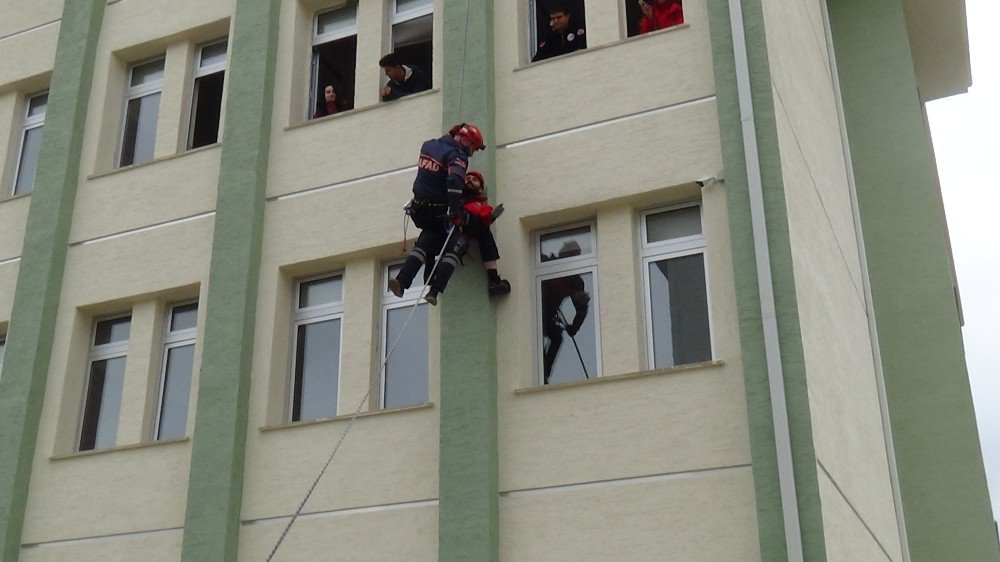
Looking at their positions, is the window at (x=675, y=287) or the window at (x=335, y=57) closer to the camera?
the window at (x=675, y=287)

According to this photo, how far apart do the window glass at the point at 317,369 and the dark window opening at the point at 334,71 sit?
248cm

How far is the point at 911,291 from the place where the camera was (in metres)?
14.4

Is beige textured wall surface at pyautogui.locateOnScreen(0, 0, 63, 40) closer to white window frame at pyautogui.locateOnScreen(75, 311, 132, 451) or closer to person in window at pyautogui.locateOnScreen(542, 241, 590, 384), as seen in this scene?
white window frame at pyautogui.locateOnScreen(75, 311, 132, 451)

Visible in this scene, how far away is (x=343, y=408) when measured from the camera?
10922 mm

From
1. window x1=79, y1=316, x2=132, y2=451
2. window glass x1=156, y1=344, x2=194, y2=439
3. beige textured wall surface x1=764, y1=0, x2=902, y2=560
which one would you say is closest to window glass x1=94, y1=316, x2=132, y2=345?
window x1=79, y1=316, x2=132, y2=451

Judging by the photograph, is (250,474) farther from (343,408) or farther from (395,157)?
(395,157)

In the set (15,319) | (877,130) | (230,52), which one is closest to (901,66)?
(877,130)

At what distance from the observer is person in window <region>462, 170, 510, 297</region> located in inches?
403

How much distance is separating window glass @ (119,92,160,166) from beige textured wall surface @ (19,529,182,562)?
4.42 metres

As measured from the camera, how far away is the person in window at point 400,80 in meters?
12.0

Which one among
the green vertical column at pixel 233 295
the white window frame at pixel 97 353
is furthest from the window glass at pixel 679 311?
the white window frame at pixel 97 353

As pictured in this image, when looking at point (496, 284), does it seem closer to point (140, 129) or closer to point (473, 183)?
point (473, 183)

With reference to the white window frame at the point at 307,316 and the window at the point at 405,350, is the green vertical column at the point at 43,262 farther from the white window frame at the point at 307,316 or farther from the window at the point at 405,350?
the window at the point at 405,350

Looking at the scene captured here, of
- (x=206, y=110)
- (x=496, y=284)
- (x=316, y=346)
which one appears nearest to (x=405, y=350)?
(x=316, y=346)
